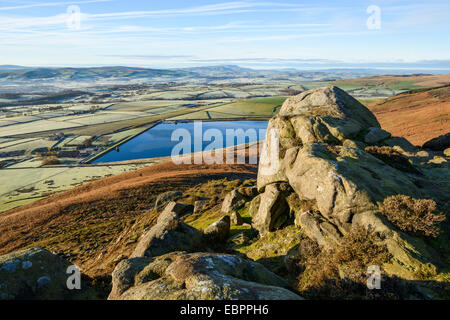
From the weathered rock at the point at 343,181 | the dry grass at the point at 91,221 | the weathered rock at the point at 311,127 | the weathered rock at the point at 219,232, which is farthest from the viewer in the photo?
the dry grass at the point at 91,221

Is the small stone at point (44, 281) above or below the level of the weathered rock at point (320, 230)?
below

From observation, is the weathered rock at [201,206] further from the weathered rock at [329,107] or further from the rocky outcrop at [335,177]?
the weathered rock at [329,107]

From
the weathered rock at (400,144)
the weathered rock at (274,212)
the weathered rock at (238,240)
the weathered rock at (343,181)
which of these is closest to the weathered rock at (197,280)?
the weathered rock at (343,181)

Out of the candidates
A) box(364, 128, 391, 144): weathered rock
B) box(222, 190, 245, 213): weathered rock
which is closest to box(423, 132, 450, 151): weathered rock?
box(364, 128, 391, 144): weathered rock

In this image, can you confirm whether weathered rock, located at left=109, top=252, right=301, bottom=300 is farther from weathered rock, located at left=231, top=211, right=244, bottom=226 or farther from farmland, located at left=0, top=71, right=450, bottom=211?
farmland, located at left=0, top=71, right=450, bottom=211
